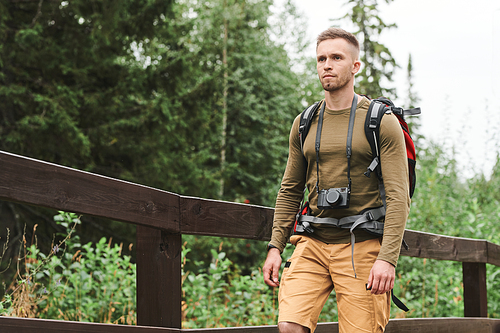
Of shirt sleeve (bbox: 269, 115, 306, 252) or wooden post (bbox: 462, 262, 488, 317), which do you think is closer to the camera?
shirt sleeve (bbox: 269, 115, 306, 252)

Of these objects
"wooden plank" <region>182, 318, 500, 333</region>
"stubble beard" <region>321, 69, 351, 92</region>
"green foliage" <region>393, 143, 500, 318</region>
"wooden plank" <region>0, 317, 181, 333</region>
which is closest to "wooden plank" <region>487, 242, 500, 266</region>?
"wooden plank" <region>182, 318, 500, 333</region>

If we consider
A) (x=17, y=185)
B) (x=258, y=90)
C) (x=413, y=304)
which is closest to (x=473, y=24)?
(x=413, y=304)

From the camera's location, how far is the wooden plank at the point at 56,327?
1729 millimetres

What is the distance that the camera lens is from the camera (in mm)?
2205

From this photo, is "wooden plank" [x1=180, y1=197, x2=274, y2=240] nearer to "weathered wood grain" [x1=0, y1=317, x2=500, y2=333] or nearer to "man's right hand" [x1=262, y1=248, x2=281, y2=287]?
"man's right hand" [x1=262, y1=248, x2=281, y2=287]

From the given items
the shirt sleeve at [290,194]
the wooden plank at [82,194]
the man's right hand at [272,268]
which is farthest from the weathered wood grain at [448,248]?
the wooden plank at [82,194]

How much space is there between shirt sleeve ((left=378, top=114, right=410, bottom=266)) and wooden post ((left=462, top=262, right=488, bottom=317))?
248 centimetres

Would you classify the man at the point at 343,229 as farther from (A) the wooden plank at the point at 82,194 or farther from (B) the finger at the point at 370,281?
(A) the wooden plank at the point at 82,194

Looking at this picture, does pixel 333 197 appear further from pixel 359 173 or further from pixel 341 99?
pixel 341 99

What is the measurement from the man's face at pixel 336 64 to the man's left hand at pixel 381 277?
84cm

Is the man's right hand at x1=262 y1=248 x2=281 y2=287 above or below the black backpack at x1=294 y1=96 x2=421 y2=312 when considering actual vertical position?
below

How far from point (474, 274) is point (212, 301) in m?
2.42

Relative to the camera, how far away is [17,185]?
1727mm

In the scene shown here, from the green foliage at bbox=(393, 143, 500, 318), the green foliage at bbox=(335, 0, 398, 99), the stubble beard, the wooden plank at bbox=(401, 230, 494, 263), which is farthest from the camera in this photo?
the green foliage at bbox=(335, 0, 398, 99)
